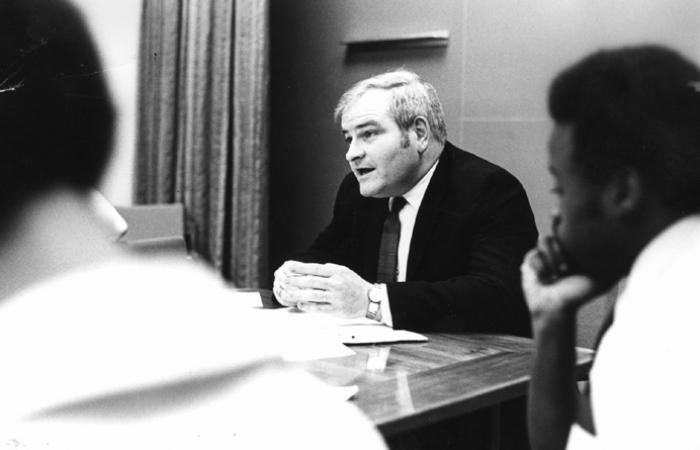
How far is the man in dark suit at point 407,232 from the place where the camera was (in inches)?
42.8

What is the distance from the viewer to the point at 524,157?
856 mm

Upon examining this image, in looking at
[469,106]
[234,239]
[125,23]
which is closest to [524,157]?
[469,106]

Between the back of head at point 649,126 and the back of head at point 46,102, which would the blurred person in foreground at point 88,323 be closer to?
the back of head at point 46,102

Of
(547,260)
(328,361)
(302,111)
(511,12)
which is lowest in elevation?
(328,361)

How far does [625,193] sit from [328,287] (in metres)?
0.72

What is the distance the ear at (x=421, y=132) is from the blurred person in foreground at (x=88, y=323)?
440 millimetres

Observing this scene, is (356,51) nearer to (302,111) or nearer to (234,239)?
(302,111)

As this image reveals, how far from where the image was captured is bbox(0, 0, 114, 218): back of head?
0.82m

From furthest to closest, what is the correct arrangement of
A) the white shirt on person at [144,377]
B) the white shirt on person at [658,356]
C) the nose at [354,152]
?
1. the nose at [354,152]
2. the white shirt on person at [144,377]
3. the white shirt on person at [658,356]

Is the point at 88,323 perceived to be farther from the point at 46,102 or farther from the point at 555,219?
the point at 555,219

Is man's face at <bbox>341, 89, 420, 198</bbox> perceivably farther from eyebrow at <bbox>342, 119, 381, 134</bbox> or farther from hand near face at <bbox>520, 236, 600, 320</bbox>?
hand near face at <bbox>520, 236, 600, 320</bbox>

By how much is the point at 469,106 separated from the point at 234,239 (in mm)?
347

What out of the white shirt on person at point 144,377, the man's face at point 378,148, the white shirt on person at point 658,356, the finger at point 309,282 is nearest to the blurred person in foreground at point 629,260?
the white shirt on person at point 658,356

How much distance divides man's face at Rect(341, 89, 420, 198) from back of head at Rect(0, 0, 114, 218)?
13.6 inches
